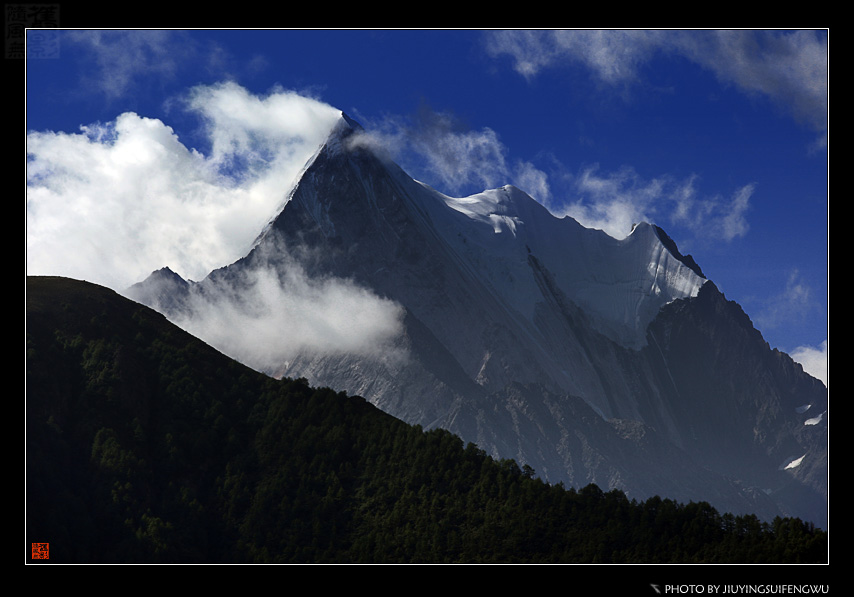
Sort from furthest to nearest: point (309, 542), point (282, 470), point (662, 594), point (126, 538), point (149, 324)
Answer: point (149, 324) → point (282, 470) → point (309, 542) → point (126, 538) → point (662, 594)

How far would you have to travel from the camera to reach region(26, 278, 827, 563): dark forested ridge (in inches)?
3706

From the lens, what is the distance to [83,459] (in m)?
101

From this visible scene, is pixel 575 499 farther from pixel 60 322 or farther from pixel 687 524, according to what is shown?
pixel 60 322

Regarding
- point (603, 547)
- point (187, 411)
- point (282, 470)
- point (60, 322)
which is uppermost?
point (60, 322)

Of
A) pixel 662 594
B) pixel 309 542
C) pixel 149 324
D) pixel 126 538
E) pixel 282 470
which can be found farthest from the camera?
pixel 149 324

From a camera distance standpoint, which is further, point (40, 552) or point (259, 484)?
point (259, 484)

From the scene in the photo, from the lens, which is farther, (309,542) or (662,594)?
(309,542)

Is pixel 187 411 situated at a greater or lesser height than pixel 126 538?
greater

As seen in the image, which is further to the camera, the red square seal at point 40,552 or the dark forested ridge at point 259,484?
the dark forested ridge at point 259,484

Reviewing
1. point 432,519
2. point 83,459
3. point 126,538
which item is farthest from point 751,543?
point 83,459

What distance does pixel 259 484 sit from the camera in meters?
108

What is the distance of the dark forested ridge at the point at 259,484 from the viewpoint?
9412cm

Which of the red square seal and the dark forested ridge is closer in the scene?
the red square seal

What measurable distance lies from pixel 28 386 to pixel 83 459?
1092 cm
